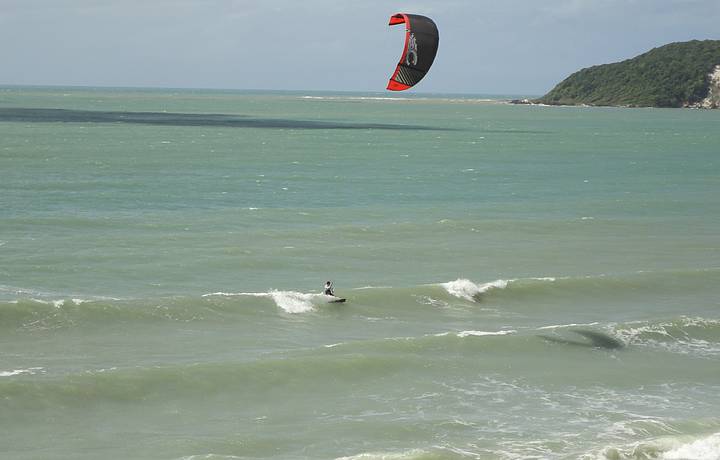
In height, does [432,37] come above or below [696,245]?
above

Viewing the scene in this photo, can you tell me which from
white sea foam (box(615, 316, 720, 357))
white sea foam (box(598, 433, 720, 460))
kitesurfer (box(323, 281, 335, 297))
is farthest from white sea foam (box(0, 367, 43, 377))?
white sea foam (box(615, 316, 720, 357))

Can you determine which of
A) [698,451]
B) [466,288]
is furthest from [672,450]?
[466,288]

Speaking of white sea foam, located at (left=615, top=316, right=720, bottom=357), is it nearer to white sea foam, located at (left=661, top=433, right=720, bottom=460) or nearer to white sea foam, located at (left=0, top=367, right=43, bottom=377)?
white sea foam, located at (left=661, top=433, right=720, bottom=460)

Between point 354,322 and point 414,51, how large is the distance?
277 inches

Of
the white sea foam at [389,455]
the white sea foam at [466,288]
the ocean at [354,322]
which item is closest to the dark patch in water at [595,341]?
the ocean at [354,322]

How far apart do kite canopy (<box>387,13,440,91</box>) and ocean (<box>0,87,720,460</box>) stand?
623 cm

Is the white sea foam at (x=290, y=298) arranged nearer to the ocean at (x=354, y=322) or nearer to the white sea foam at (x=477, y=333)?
the ocean at (x=354, y=322)

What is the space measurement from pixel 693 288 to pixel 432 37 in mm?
11563

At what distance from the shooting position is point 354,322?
24609 millimetres

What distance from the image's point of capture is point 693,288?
28953mm

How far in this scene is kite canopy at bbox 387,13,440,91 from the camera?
2389 centimetres

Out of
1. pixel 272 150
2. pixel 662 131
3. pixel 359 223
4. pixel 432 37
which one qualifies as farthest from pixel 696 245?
pixel 662 131

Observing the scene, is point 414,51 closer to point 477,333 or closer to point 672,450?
point 477,333

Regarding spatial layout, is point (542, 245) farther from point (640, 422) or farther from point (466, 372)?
point (640, 422)
